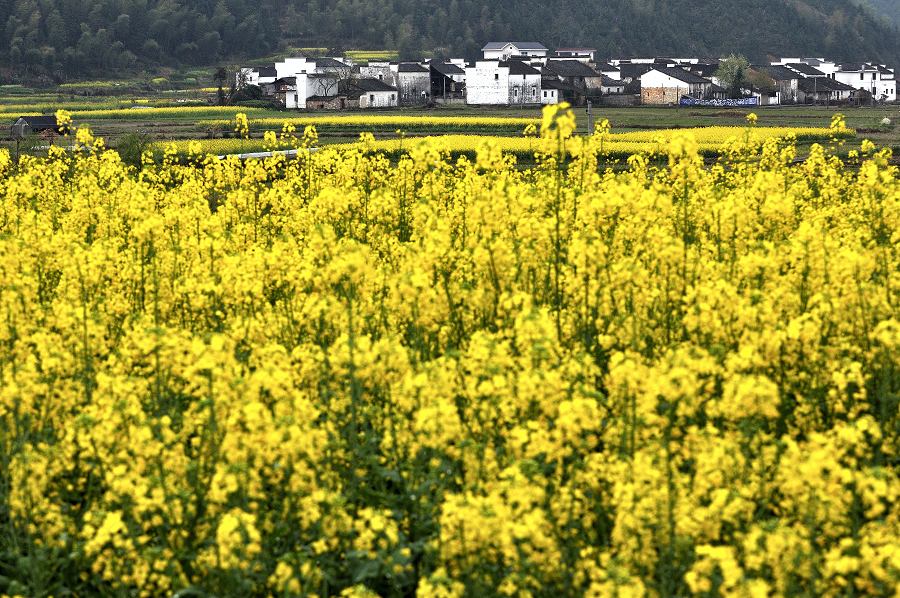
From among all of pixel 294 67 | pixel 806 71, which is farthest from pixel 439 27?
pixel 806 71

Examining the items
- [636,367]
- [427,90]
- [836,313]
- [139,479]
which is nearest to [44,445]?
[139,479]

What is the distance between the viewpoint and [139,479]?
7.36m

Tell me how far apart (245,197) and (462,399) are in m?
9.77

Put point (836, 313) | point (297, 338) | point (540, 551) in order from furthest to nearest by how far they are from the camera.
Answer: point (297, 338) → point (836, 313) → point (540, 551)

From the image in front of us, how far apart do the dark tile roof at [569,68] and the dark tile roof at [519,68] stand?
229 inches

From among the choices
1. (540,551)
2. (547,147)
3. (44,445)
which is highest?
(547,147)

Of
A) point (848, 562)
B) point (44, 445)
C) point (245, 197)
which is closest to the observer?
point (848, 562)

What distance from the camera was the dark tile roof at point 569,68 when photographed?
107188 millimetres

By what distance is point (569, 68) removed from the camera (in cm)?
10875

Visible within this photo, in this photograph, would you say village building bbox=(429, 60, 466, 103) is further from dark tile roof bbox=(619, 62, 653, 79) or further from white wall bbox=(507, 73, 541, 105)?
dark tile roof bbox=(619, 62, 653, 79)

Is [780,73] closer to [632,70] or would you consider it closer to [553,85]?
[632,70]

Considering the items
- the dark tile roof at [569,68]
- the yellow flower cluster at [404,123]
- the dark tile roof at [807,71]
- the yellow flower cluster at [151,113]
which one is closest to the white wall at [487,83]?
the dark tile roof at [569,68]

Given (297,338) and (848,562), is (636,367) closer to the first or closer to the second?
(848,562)

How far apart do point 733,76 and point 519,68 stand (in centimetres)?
2242
